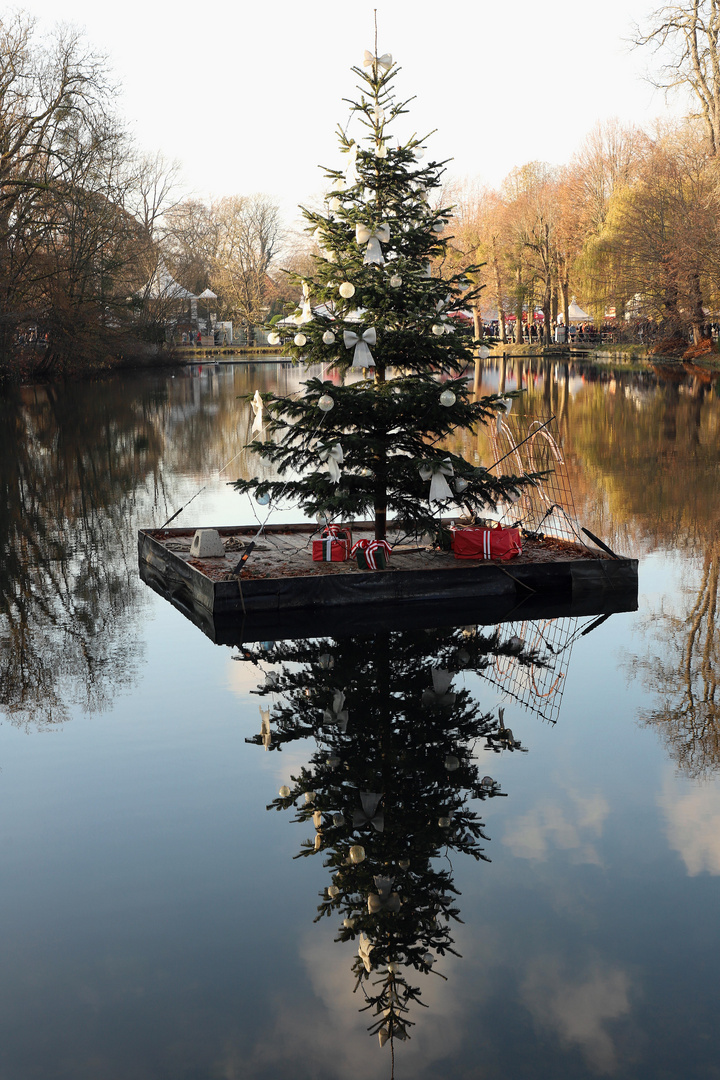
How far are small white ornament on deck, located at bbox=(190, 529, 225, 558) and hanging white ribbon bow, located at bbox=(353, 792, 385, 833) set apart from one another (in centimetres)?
628

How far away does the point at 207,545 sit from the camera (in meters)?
12.7

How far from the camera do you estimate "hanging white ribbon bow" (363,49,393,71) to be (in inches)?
463

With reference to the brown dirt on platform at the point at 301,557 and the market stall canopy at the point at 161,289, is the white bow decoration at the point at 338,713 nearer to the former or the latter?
the brown dirt on platform at the point at 301,557

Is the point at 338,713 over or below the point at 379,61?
below

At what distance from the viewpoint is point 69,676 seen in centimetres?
952

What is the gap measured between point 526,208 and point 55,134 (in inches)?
1748

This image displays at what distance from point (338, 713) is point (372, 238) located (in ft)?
18.5

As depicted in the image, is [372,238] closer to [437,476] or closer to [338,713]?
[437,476]

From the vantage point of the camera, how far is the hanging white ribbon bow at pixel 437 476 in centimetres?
1174

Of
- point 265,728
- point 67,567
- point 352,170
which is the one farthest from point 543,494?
point 265,728

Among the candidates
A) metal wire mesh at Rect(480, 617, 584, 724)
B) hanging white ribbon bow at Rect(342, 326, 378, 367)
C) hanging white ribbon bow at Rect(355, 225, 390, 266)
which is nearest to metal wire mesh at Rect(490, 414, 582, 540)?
metal wire mesh at Rect(480, 617, 584, 724)

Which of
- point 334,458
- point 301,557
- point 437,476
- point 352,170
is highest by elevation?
point 352,170

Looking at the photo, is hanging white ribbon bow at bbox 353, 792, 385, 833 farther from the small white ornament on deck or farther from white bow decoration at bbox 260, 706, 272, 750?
the small white ornament on deck

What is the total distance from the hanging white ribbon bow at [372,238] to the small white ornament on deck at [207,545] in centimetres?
368
